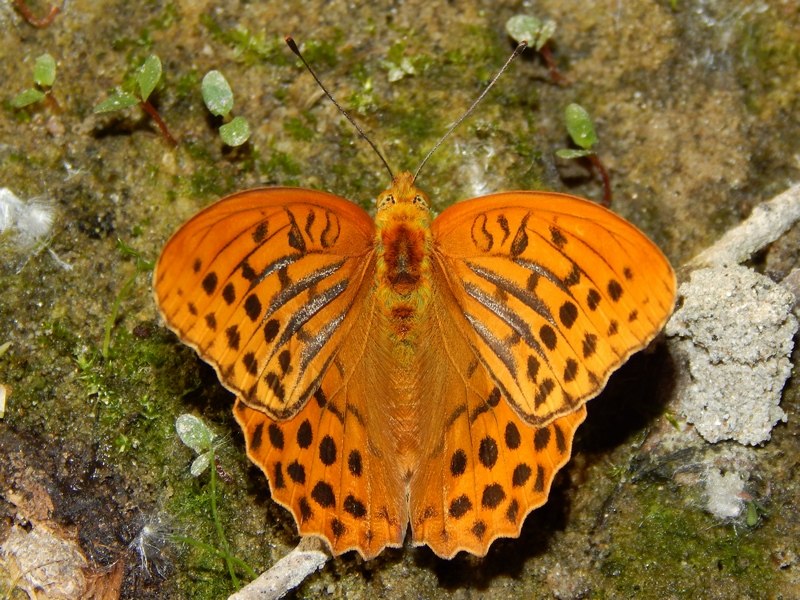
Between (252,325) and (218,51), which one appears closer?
(252,325)

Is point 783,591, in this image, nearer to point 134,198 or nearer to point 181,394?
point 181,394

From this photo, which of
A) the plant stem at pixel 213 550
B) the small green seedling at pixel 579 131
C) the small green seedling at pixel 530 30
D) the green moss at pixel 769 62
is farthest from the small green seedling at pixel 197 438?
the green moss at pixel 769 62

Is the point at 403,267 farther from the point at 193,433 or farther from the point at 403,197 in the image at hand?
the point at 193,433

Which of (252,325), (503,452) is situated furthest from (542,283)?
(252,325)

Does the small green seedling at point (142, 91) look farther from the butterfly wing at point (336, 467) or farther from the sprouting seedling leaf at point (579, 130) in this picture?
the sprouting seedling leaf at point (579, 130)

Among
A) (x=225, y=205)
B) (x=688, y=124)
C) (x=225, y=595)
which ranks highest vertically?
(x=225, y=205)

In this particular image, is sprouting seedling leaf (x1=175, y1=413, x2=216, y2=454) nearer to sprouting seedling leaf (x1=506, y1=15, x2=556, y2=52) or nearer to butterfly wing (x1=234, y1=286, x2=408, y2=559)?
butterfly wing (x1=234, y1=286, x2=408, y2=559)

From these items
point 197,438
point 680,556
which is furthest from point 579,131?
point 197,438

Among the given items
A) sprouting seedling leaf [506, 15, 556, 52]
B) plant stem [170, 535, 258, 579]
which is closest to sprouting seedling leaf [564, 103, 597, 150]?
sprouting seedling leaf [506, 15, 556, 52]
